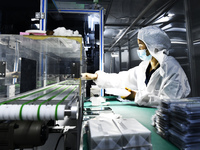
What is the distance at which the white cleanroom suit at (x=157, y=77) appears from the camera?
1420 millimetres

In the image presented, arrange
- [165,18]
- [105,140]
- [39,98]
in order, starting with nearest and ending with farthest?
[105,140], [39,98], [165,18]

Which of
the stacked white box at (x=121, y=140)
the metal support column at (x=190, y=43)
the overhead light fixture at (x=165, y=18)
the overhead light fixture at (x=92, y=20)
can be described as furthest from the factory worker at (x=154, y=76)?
the overhead light fixture at (x=92, y=20)

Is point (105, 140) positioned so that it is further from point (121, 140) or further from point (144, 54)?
point (144, 54)

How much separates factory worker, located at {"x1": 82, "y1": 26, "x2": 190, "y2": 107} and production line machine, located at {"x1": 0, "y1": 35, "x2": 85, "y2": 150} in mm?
651

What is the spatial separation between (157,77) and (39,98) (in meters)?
1.48

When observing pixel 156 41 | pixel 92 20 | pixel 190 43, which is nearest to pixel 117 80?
pixel 156 41

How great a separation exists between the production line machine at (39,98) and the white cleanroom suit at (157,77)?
0.83 metres

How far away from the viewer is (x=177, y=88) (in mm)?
1388

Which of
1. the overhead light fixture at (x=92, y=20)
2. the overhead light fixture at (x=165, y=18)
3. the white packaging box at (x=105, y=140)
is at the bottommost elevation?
the white packaging box at (x=105, y=140)

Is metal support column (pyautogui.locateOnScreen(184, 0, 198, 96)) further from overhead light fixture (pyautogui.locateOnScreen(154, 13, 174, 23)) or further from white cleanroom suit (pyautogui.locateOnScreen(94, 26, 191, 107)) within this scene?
overhead light fixture (pyautogui.locateOnScreen(154, 13, 174, 23))

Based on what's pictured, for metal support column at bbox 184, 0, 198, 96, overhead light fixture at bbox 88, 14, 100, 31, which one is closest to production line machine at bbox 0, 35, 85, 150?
overhead light fixture at bbox 88, 14, 100, 31

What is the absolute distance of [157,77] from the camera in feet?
5.55

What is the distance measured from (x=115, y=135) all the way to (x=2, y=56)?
73.3 inches

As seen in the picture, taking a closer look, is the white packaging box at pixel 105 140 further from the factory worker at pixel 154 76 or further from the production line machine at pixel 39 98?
the factory worker at pixel 154 76
